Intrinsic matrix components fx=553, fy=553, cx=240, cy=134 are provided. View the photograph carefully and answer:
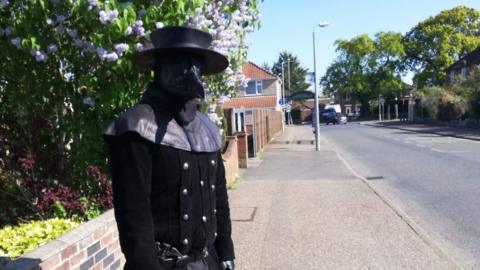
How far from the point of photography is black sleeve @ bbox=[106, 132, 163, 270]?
2211mm

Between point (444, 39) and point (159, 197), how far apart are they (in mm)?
72504

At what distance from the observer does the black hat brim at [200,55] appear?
2.49 meters

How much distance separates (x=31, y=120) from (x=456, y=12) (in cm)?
7108

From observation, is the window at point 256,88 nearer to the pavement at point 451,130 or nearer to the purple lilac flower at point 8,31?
the pavement at point 451,130

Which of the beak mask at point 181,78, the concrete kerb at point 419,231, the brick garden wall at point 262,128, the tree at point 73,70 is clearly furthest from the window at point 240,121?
the beak mask at point 181,78

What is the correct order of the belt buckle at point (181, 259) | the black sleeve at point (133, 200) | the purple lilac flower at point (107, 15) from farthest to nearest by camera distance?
the purple lilac flower at point (107, 15)
the belt buckle at point (181, 259)
the black sleeve at point (133, 200)

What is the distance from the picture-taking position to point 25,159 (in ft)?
16.5

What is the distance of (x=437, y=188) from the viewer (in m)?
11.3

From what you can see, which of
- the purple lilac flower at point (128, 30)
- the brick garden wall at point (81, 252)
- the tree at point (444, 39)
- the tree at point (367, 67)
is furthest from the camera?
the tree at point (367, 67)

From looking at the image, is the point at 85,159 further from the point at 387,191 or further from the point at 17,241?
the point at 387,191

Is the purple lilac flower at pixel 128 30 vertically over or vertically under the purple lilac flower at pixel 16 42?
over

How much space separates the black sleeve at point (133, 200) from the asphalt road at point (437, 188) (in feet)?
14.7

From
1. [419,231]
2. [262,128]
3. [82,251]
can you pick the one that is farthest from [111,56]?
[262,128]

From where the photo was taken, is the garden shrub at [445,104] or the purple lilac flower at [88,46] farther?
the garden shrub at [445,104]
